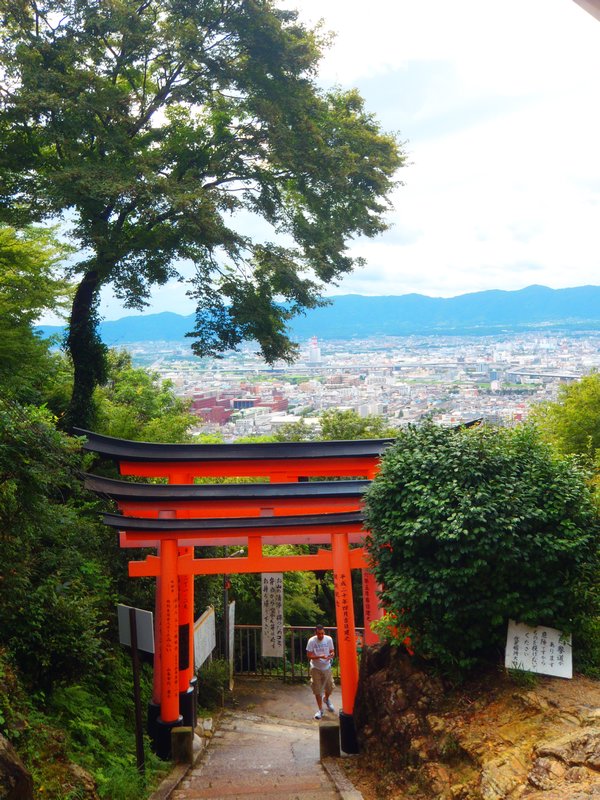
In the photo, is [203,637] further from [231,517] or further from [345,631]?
[345,631]

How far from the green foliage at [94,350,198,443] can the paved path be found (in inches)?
224

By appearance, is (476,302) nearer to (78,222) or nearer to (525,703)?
(78,222)

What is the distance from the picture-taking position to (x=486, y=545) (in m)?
6.55

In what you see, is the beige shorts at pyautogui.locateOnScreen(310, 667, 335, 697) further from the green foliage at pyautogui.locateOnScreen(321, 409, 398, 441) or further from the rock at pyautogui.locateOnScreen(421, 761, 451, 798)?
the green foliage at pyautogui.locateOnScreen(321, 409, 398, 441)

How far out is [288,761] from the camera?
29.6 feet

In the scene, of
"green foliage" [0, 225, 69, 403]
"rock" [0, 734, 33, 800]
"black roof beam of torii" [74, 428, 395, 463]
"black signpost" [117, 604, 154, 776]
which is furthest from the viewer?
"green foliage" [0, 225, 69, 403]

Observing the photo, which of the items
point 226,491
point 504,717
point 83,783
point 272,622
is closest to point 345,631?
point 226,491

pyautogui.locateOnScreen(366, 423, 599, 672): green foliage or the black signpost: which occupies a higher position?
pyautogui.locateOnScreen(366, 423, 599, 672): green foliage

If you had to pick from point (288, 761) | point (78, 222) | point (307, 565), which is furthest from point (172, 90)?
point (288, 761)

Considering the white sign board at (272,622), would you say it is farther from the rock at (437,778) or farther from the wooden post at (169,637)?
the rock at (437,778)

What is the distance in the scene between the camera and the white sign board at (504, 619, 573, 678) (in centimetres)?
672

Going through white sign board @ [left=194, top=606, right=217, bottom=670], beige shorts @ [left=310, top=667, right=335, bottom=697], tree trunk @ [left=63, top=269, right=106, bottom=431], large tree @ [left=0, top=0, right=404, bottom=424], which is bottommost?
beige shorts @ [left=310, top=667, right=335, bottom=697]

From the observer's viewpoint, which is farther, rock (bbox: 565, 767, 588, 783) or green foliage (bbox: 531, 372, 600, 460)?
green foliage (bbox: 531, 372, 600, 460)

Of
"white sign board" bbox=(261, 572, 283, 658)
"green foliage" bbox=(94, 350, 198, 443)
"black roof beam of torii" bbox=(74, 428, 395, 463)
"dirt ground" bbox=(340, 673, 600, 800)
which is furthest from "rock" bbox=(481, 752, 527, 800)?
"green foliage" bbox=(94, 350, 198, 443)
